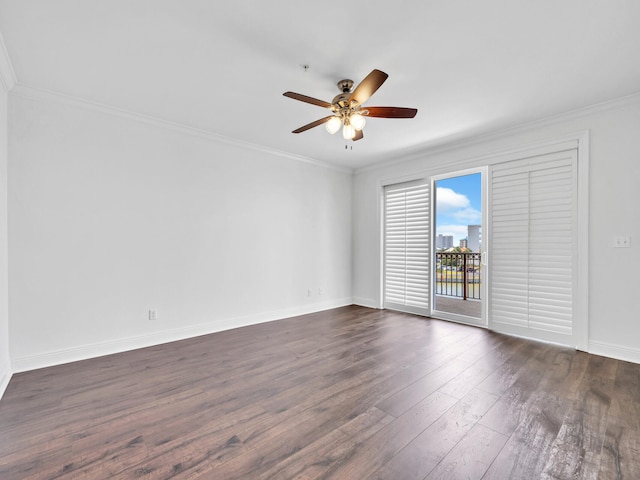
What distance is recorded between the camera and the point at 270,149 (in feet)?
15.1

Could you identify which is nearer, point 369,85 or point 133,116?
point 369,85

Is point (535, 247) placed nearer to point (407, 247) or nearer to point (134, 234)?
point (407, 247)

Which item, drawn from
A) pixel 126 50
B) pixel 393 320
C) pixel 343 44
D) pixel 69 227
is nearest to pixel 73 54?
pixel 126 50

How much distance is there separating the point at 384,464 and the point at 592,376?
2303 millimetres

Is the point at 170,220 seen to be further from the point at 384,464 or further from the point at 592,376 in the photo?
the point at 592,376

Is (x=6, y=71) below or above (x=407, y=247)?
above

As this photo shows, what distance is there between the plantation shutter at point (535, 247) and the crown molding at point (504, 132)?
1.24 feet

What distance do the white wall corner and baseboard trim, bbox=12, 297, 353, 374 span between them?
241 centimetres

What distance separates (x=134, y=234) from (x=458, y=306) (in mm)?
5600

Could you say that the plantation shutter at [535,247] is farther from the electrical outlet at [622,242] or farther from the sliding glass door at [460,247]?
the sliding glass door at [460,247]

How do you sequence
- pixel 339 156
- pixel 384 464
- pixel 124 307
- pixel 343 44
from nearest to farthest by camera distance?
pixel 384 464, pixel 343 44, pixel 124 307, pixel 339 156

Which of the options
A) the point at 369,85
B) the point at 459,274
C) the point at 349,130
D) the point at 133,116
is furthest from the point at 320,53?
the point at 459,274

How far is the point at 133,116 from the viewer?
133 inches

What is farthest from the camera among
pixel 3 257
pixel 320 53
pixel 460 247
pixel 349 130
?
pixel 460 247
